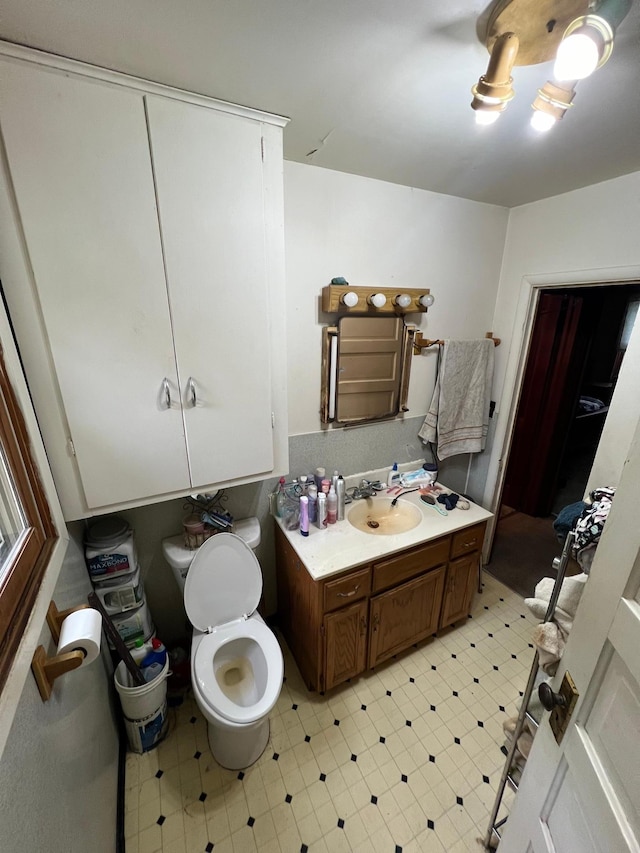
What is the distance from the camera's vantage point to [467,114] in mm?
1061

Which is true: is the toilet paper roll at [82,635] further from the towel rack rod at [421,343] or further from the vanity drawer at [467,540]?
the towel rack rod at [421,343]

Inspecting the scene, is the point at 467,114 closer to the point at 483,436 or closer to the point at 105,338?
the point at 105,338

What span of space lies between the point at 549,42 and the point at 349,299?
36.4 inches

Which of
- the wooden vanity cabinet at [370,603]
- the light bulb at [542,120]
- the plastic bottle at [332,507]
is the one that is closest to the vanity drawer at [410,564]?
the wooden vanity cabinet at [370,603]

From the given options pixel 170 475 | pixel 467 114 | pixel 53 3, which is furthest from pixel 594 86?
pixel 170 475

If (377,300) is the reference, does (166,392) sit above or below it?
below

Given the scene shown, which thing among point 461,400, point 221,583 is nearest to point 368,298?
point 461,400

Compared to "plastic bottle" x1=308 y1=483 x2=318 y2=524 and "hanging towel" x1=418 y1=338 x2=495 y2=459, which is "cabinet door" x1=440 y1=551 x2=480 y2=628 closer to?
"hanging towel" x1=418 y1=338 x2=495 y2=459

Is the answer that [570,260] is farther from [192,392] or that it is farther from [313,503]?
[192,392]

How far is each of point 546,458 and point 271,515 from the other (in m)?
2.47

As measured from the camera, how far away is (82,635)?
32.7 inches

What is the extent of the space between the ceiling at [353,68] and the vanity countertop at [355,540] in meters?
1.59

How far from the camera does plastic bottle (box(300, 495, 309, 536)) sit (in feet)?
5.24

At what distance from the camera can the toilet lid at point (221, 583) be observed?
149 centimetres
